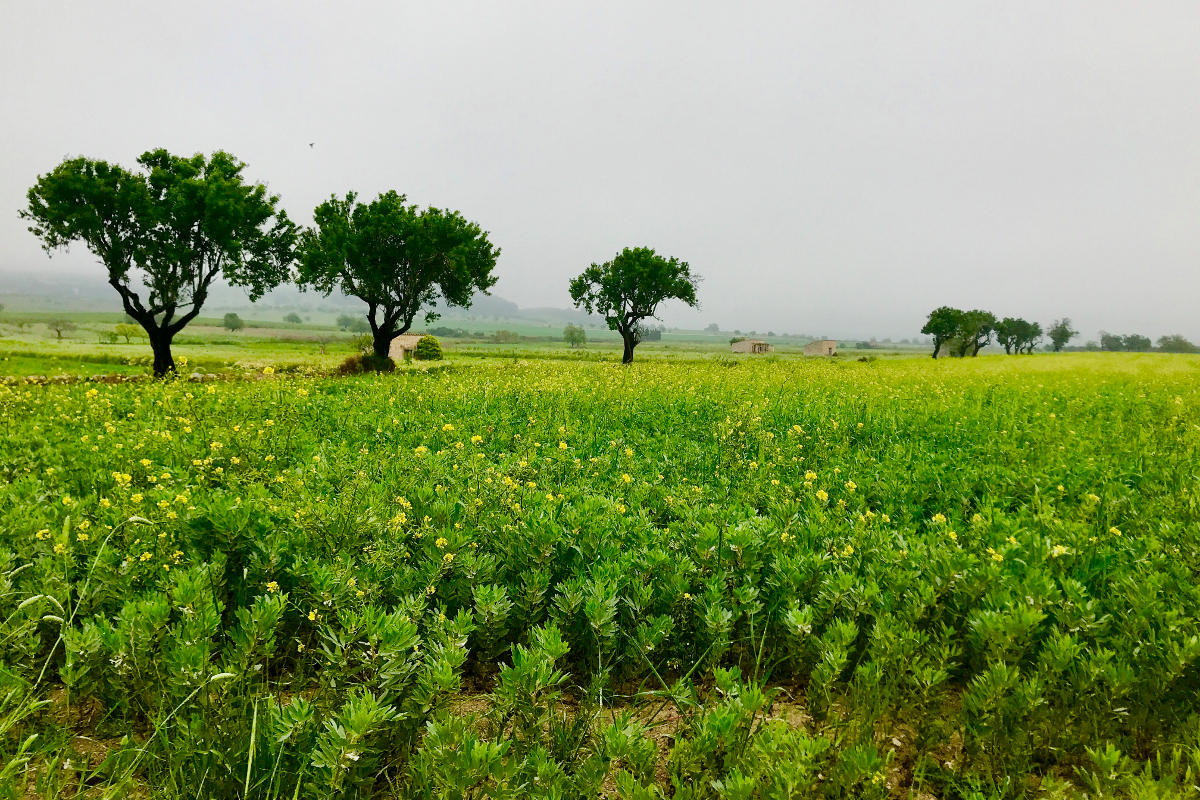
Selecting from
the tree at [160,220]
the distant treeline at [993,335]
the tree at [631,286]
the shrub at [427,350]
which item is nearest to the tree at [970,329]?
the distant treeline at [993,335]

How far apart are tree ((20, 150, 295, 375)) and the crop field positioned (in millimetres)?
27374

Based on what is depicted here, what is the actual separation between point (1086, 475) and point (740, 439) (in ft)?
15.1

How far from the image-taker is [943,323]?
11675cm

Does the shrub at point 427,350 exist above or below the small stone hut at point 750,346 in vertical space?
below

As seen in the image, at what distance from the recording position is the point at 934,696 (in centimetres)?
260

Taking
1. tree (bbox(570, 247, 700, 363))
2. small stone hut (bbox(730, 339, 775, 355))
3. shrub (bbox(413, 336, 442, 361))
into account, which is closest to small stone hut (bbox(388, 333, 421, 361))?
shrub (bbox(413, 336, 442, 361))

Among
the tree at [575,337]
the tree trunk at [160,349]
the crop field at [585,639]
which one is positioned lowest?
the crop field at [585,639]

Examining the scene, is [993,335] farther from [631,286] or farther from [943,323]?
[631,286]

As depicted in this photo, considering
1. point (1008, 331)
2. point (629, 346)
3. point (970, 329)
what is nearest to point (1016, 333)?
point (1008, 331)

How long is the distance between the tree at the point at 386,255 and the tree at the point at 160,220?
4007mm

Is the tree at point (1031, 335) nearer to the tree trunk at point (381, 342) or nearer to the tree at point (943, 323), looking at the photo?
the tree at point (943, 323)

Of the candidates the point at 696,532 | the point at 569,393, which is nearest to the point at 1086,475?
the point at 696,532

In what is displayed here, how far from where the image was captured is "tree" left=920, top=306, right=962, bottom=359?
116312mm

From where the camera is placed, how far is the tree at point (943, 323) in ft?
382
